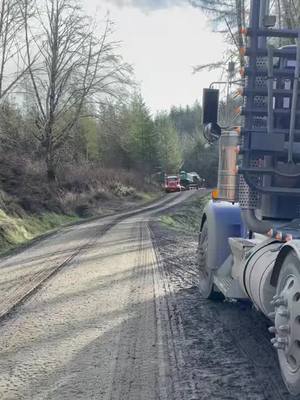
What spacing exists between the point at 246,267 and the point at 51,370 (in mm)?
1926

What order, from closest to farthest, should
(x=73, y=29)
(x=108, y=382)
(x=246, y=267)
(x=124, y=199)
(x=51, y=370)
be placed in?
(x=108, y=382)
(x=51, y=370)
(x=246, y=267)
(x=73, y=29)
(x=124, y=199)

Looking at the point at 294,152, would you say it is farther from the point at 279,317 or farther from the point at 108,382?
the point at 108,382

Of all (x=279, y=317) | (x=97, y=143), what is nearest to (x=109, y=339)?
(x=279, y=317)

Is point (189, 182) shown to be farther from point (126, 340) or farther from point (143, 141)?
point (126, 340)

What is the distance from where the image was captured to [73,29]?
31.6 meters

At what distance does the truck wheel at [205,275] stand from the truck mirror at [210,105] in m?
1.52

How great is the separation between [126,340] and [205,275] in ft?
6.70

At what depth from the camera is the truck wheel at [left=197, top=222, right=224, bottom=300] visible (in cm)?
641

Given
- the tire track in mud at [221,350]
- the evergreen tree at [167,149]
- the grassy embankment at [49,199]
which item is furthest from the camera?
the evergreen tree at [167,149]

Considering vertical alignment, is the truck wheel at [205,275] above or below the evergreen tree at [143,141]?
below

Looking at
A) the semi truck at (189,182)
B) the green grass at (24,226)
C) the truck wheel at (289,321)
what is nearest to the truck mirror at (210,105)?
the truck wheel at (289,321)

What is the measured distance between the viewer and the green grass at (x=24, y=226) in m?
15.0

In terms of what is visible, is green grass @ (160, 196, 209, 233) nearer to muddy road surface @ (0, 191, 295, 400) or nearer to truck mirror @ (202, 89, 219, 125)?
muddy road surface @ (0, 191, 295, 400)

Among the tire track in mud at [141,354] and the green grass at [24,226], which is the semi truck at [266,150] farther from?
the green grass at [24,226]
